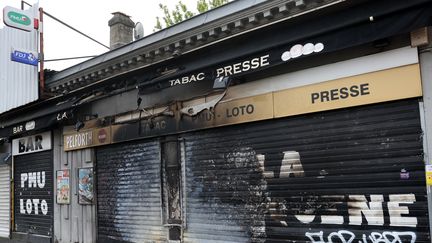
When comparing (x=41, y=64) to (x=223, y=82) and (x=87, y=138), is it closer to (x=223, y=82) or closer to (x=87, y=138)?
(x=87, y=138)

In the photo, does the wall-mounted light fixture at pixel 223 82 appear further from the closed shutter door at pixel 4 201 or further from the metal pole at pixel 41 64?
the closed shutter door at pixel 4 201

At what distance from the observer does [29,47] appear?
44.8ft

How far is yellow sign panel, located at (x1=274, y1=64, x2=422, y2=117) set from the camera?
6469mm

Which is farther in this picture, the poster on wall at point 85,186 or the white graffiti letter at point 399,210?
the poster on wall at point 85,186

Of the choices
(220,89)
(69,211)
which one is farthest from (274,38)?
(69,211)

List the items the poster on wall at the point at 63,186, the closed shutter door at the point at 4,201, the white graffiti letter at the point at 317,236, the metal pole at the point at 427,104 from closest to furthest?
the metal pole at the point at 427,104, the white graffiti letter at the point at 317,236, the poster on wall at the point at 63,186, the closed shutter door at the point at 4,201

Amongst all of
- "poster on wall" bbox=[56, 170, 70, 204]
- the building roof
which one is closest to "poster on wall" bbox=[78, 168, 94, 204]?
"poster on wall" bbox=[56, 170, 70, 204]

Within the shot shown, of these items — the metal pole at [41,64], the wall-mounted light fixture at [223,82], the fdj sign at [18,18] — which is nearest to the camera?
the wall-mounted light fixture at [223,82]

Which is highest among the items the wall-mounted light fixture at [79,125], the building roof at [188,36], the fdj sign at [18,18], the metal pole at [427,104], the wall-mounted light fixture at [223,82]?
the fdj sign at [18,18]

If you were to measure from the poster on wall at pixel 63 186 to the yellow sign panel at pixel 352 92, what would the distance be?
7.40m

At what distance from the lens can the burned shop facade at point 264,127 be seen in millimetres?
6512

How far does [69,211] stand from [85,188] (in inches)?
44.7

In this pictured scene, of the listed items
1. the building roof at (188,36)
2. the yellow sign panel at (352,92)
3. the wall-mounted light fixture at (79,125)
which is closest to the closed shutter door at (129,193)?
the wall-mounted light fixture at (79,125)

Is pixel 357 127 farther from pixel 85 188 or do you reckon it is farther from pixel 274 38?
pixel 85 188
